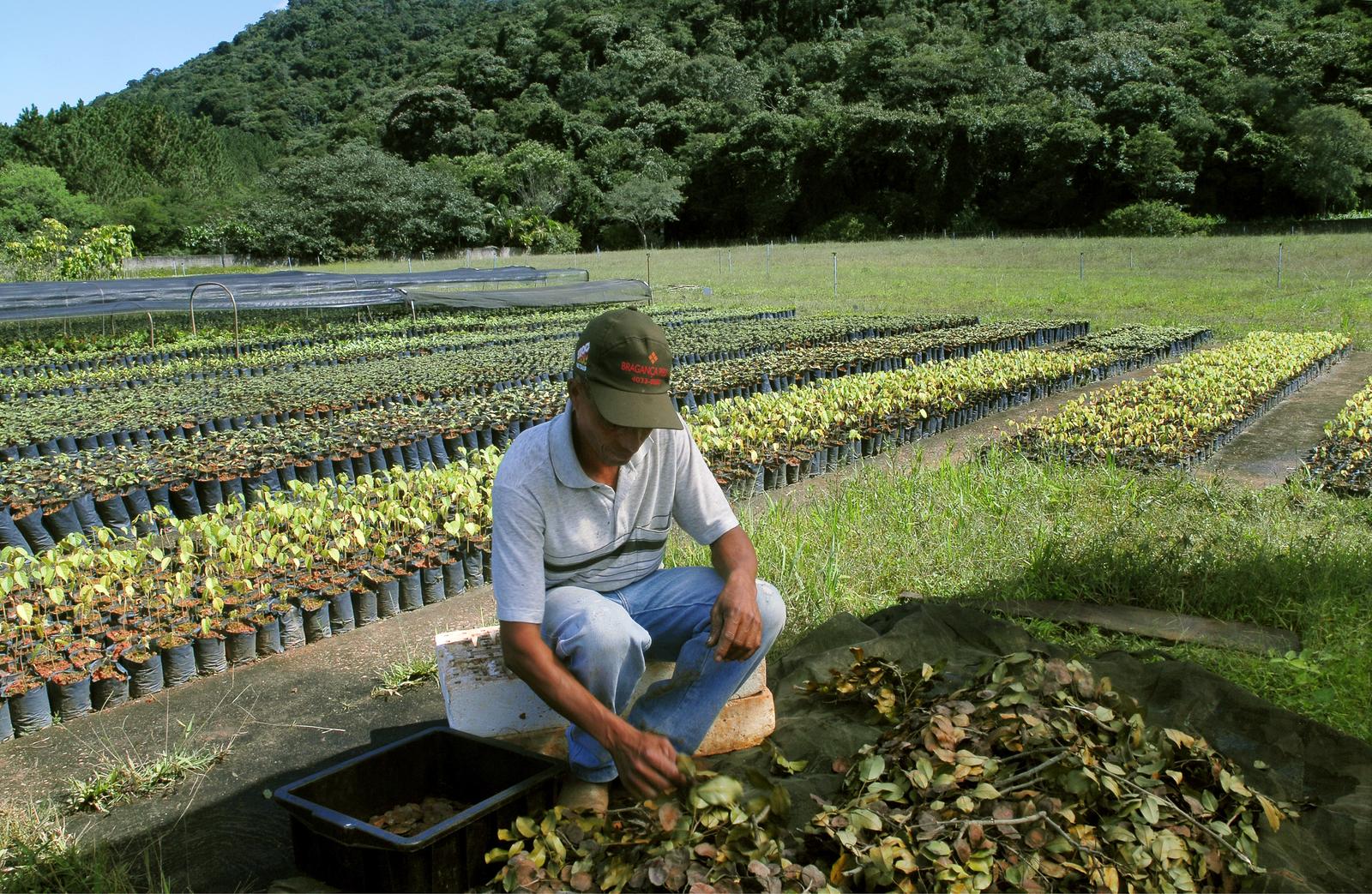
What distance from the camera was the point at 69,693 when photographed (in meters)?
3.50

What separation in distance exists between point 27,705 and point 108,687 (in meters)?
0.27

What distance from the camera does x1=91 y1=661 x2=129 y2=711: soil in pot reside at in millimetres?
3576

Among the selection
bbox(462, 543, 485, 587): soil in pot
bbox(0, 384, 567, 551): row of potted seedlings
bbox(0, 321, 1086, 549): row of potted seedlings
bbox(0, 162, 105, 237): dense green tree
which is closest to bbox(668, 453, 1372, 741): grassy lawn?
bbox(462, 543, 485, 587): soil in pot

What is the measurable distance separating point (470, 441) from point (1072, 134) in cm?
3638

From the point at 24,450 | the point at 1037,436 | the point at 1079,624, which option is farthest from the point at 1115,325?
the point at 24,450

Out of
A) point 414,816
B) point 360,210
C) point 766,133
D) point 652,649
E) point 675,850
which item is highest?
point 766,133

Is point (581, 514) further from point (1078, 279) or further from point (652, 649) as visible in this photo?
point (1078, 279)

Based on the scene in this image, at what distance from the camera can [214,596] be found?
3975 mm

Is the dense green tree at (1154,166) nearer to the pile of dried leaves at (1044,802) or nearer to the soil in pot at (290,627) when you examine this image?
the soil in pot at (290,627)

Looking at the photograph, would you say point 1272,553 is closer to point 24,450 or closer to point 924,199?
point 24,450

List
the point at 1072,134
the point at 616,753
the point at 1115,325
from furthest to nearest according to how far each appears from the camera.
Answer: the point at 1072,134 < the point at 1115,325 < the point at 616,753

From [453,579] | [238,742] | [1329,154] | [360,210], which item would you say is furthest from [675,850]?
[360,210]

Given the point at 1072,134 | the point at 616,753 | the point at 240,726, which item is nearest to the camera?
the point at 616,753

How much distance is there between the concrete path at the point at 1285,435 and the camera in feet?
22.3
